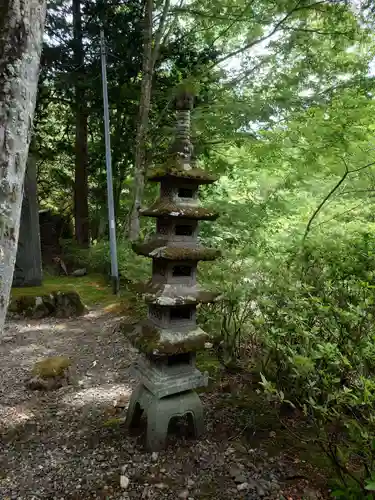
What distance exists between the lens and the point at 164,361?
3113mm

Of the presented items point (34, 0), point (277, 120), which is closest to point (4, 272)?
point (34, 0)

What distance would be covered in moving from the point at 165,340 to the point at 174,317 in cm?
24

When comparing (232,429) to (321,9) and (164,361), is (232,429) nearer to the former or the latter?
(164,361)

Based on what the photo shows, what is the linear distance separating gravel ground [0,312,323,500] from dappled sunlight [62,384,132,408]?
0.01 m

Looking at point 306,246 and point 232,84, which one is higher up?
point 232,84

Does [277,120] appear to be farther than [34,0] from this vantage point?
Yes

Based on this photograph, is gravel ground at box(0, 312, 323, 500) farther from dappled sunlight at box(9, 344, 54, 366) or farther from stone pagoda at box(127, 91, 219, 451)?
dappled sunlight at box(9, 344, 54, 366)

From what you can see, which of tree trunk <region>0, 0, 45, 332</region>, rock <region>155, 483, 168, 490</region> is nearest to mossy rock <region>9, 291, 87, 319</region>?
rock <region>155, 483, 168, 490</region>

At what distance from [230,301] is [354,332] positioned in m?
1.47

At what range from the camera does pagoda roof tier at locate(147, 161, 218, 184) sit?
2822mm

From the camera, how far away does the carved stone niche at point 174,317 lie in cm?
304

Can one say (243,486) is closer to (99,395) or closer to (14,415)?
(99,395)

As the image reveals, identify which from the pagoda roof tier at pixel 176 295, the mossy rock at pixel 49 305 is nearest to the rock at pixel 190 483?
the pagoda roof tier at pixel 176 295

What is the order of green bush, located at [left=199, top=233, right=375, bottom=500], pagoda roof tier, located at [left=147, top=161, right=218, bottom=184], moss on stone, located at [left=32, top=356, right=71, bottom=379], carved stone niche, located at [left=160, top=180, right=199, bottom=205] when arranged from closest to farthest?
green bush, located at [left=199, top=233, right=375, bottom=500] → pagoda roof tier, located at [left=147, top=161, right=218, bottom=184] → carved stone niche, located at [left=160, top=180, right=199, bottom=205] → moss on stone, located at [left=32, top=356, right=71, bottom=379]
